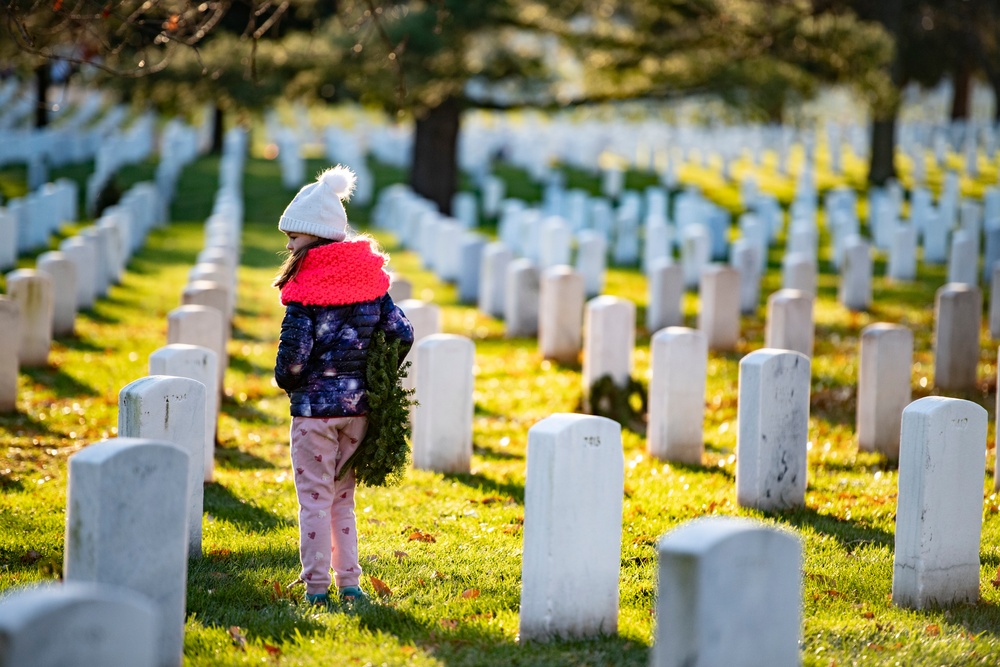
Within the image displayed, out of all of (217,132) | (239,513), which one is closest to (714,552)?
(239,513)

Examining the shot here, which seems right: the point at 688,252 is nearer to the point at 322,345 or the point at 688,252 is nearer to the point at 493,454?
the point at 493,454

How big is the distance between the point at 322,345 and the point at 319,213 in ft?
1.72

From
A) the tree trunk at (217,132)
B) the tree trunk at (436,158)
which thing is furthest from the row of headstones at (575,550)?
the tree trunk at (217,132)

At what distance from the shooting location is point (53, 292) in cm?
1095

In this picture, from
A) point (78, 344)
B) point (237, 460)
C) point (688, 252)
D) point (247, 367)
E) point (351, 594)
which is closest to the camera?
point (351, 594)

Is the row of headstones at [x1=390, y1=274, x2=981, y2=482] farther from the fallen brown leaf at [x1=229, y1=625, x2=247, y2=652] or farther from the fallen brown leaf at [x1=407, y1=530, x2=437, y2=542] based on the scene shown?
the fallen brown leaf at [x1=229, y1=625, x2=247, y2=652]

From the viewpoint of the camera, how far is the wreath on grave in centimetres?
861

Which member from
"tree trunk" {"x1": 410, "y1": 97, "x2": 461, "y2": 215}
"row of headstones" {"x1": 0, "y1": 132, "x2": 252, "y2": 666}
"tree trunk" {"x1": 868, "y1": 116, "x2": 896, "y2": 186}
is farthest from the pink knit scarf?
"tree trunk" {"x1": 868, "y1": 116, "x2": 896, "y2": 186}

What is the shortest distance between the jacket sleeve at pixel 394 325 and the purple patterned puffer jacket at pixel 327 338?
8 centimetres

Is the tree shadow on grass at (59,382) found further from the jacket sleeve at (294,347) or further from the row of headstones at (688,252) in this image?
the jacket sleeve at (294,347)

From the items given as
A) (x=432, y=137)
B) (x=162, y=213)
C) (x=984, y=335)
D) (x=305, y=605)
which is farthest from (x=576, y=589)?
(x=162, y=213)

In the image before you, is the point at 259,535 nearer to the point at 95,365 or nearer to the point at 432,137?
the point at 95,365

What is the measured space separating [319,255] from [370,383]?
55 cm

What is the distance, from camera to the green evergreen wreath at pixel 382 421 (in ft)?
15.5
